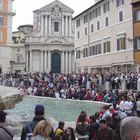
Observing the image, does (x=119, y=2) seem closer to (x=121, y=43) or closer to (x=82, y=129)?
(x=121, y=43)

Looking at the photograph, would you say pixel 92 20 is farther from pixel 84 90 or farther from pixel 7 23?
pixel 7 23

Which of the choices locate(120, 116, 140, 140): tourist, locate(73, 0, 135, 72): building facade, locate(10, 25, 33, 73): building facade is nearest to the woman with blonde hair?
locate(120, 116, 140, 140): tourist

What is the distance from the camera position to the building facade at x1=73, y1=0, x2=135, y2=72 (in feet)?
134

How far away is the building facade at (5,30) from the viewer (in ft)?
244

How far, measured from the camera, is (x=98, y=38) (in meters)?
49.2

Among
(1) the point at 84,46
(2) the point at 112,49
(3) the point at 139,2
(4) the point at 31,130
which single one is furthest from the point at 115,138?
(1) the point at 84,46

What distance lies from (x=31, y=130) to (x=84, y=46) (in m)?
48.8

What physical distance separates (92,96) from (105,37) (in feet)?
53.6

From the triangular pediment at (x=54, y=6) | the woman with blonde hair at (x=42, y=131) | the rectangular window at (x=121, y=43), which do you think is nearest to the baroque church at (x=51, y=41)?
the triangular pediment at (x=54, y=6)

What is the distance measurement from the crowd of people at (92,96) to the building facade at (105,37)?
5.91 meters

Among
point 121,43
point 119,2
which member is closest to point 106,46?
point 121,43

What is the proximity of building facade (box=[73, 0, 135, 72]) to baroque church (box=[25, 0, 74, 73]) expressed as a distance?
25.6 metres

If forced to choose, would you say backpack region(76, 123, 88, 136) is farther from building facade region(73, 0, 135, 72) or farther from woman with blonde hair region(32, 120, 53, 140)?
building facade region(73, 0, 135, 72)

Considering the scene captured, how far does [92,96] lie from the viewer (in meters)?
31.8
